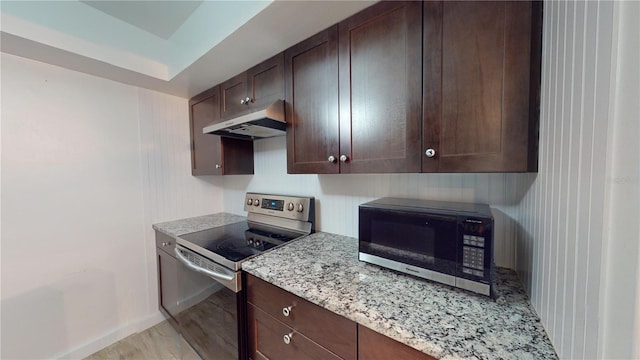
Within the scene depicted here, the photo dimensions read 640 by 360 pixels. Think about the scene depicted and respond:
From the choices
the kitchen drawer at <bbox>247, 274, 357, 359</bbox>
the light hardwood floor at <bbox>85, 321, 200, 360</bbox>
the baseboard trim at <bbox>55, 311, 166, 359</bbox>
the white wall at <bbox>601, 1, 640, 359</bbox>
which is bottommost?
the light hardwood floor at <bbox>85, 321, 200, 360</bbox>

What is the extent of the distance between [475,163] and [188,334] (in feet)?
6.57

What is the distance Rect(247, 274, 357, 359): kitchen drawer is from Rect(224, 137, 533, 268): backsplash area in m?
0.66

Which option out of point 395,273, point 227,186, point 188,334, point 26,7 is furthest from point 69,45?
point 395,273

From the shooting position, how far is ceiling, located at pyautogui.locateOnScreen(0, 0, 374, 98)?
3.45ft

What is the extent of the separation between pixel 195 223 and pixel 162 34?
1.51 metres

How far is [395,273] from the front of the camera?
3.17 feet

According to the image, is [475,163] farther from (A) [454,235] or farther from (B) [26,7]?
(B) [26,7]

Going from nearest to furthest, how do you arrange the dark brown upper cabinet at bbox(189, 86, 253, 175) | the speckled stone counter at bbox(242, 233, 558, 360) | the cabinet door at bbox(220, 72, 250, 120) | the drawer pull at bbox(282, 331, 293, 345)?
the speckled stone counter at bbox(242, 233, 558, 360)
the drawer pull at bbox(282, 331, 293, 345)
the cabinet door at bbox(220, 72, 250, 120)
the dark brown upper cabinet at bbox(189, 86, 253, 175)

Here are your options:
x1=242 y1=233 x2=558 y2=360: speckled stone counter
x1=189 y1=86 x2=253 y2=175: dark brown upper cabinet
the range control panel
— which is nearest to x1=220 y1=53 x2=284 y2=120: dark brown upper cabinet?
x1=189 y1=86 x2=253 y2=175: dark brown upper cabinet

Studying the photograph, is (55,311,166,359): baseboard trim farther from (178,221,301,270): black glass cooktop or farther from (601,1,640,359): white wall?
(601,1,640,359): white wall

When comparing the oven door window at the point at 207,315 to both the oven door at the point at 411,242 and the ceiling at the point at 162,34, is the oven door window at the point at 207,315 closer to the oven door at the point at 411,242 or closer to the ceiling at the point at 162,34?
the oven door at the point at 411,242

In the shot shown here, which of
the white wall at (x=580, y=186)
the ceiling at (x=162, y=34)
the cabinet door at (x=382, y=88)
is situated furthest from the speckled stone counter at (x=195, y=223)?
the white wall at (x=580, y=186)

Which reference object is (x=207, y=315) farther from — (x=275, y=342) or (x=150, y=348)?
(x=150, y=348)

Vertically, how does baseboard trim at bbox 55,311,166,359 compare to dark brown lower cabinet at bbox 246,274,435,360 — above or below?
below
